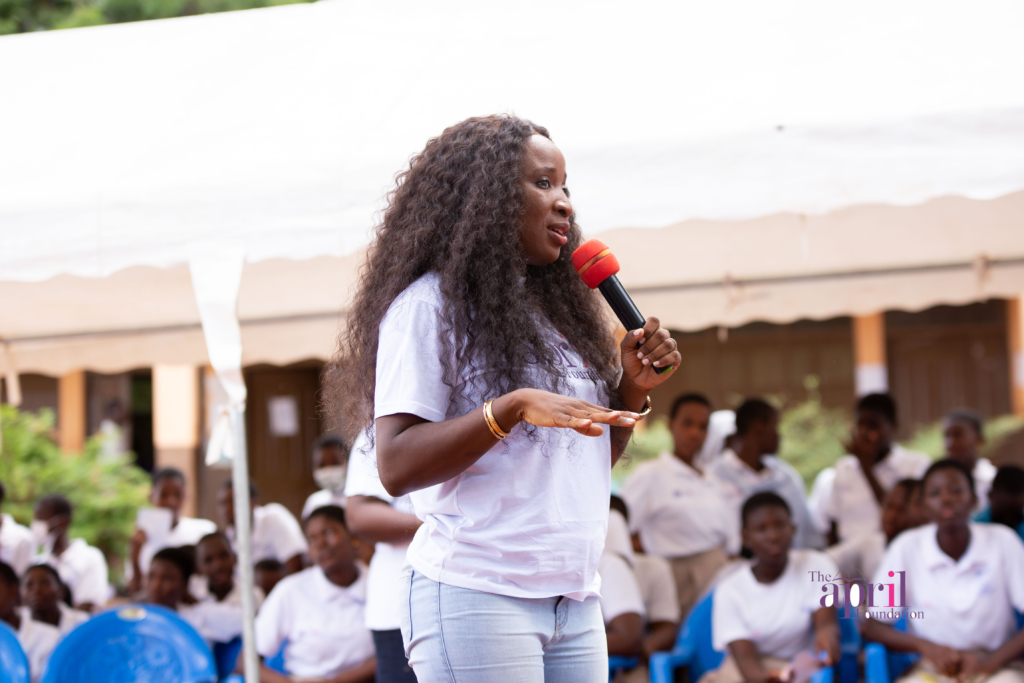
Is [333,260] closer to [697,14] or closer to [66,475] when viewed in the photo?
[697,14]

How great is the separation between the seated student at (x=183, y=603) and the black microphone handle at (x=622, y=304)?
365 cm

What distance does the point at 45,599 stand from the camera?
4.59 meters

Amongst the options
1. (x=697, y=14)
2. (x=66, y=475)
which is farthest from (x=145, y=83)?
(x=66, y=475)

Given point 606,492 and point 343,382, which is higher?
point 343,382

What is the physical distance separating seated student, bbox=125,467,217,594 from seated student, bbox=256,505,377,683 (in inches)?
66.8

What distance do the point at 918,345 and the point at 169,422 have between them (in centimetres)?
749

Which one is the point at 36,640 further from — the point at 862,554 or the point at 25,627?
the point at 862,554

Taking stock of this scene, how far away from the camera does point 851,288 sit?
4.66 m

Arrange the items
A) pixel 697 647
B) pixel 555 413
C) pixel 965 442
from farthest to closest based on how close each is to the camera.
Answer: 1. pixel 965 442
2. pixel 697 647
3. pixel 555 413

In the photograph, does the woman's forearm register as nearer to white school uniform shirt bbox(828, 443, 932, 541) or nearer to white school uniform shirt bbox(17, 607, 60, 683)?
white school uniform shirt bbox(17, 607, 60, 683)

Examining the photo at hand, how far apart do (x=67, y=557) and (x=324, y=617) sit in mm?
2213

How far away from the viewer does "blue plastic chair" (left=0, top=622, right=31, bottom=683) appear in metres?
3.63

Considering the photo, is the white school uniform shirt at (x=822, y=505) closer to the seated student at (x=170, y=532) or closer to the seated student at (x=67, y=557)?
the seated student at (x=170, y=532)

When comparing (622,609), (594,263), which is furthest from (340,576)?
(594,263)
